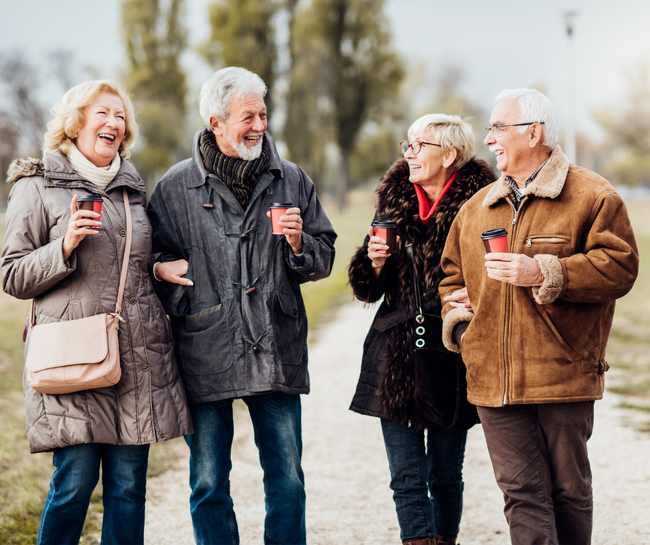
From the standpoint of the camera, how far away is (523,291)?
2730 mm

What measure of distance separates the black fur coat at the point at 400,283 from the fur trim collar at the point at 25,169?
4.86 feet

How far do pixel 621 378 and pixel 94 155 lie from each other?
6368mm

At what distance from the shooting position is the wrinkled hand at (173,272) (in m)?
3.09

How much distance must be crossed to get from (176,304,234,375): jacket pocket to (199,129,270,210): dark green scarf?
20.4 inches

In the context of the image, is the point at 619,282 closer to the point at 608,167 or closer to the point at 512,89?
the point at 512,89

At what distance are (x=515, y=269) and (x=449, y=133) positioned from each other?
39.3 inches

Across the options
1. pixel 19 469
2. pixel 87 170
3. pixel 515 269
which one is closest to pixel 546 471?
pixel 515 269

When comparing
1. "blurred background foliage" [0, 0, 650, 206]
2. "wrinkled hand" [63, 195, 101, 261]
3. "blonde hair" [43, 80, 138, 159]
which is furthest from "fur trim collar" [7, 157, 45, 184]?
"blurred background foliage" [0, 0, 650, 206]

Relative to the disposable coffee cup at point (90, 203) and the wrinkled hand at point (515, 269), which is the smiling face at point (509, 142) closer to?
the wrinkled hand at point (515, 269)

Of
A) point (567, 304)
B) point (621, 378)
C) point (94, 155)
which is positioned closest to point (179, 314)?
point (94, 155)

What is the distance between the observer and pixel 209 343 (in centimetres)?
313

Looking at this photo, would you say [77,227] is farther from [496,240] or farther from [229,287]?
[496,240]

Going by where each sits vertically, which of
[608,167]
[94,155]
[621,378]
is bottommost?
[621,378]

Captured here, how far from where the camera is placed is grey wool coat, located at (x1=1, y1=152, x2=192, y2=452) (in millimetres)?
2799
